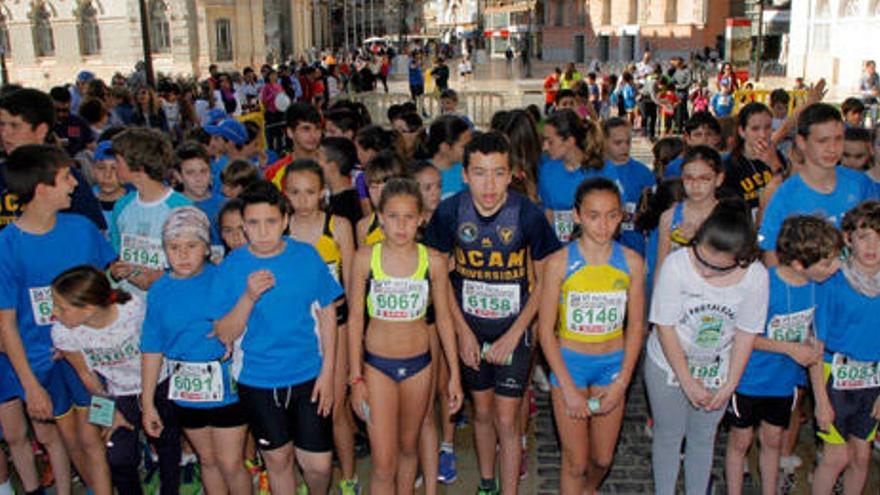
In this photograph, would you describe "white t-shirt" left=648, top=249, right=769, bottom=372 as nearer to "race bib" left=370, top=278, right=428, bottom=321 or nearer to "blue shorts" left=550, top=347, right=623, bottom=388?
"blue shorts" left=550, top=347, right=623, bottom=388

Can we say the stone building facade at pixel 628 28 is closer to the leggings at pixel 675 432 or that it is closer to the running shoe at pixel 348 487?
the leggings at pixel 675 432

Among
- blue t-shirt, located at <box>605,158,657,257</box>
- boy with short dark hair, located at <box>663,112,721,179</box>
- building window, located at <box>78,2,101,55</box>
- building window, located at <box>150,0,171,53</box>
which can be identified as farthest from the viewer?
building window, located at <box>78,2,101,55</box>

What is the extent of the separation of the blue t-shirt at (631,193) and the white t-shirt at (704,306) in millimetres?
2163

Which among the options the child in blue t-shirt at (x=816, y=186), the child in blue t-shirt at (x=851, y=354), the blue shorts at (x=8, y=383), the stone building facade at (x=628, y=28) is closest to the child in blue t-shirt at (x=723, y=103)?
the child in blue t-shirt at (x=816, y=186)

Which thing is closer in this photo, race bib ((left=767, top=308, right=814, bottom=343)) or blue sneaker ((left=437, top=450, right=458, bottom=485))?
race bib ((left=767, top=308, right=814, bottom=343))

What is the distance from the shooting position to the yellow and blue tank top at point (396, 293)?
166 inches

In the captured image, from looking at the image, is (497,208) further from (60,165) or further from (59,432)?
(59,432)

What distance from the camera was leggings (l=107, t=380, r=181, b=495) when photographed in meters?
4.30

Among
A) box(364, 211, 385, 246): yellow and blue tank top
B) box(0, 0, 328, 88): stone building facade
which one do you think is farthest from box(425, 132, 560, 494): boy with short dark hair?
box(0, 0, 328, 88): stone building facade

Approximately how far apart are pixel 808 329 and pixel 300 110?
4.54 meters

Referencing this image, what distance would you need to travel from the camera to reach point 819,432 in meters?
4.34

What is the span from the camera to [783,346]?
419cm

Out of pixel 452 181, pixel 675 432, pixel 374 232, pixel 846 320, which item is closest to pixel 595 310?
Answer: pixel 675 432

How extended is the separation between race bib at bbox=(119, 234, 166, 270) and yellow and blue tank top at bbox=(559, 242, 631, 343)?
2610mm
